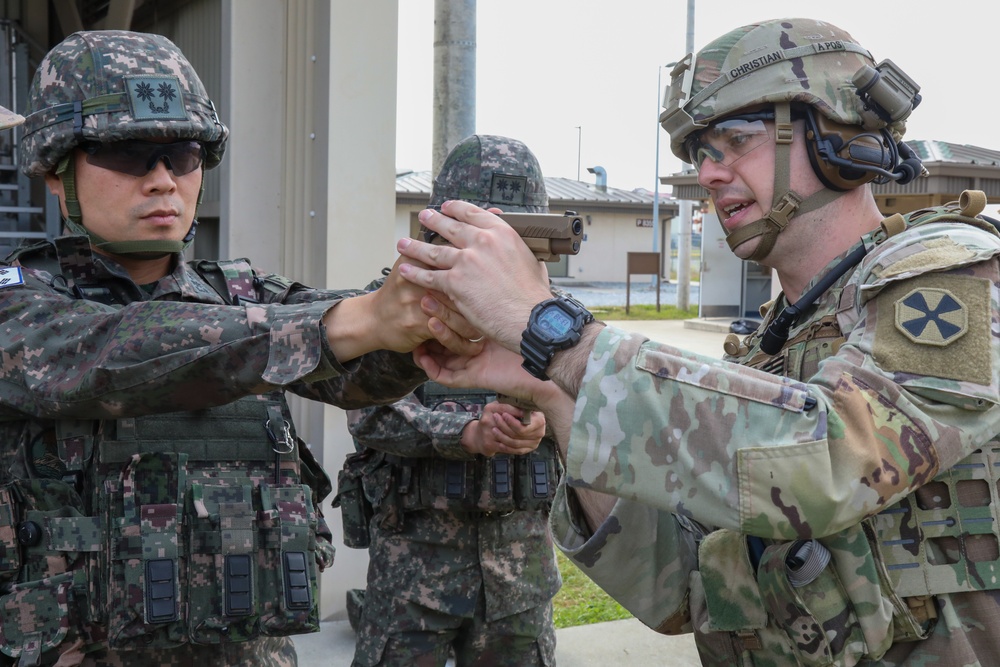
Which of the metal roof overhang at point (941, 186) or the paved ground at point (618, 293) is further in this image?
the paved ground at point (618, 293)

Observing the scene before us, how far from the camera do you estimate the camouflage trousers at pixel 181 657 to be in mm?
2275

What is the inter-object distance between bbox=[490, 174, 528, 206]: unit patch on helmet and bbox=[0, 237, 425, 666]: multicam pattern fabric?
1.49 meters

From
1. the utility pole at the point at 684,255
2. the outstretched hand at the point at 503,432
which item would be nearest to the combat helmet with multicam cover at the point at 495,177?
the outstretched hand at the point at 503,432

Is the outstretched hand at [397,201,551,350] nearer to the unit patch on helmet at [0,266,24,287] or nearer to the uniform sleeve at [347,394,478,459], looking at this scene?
the unit patch on helmet at [0,266,24,287]

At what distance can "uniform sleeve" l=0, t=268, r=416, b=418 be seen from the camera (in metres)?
1.94

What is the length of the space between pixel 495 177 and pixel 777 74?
182 centimetres

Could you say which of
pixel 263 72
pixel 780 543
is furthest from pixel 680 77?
pixel 263 72

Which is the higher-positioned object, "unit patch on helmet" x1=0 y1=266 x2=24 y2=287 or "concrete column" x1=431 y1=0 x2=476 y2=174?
"concrete column" x1=431 y1=0 x2=476 y2=174

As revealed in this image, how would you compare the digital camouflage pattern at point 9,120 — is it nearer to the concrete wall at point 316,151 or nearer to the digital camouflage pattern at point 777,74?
the digital camouflage pattern at point 777,74

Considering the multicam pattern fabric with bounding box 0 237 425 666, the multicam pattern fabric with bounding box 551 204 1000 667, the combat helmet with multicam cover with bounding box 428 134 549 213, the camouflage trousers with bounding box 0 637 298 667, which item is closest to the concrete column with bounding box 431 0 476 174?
the combat helmet with multicam cover with bounding box 428 134 549 213

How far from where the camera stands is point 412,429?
3529 millimetres

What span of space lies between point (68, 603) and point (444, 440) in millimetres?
1466

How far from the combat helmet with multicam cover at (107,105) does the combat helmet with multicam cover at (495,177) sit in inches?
59.8

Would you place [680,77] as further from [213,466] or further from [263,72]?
[263,72]
